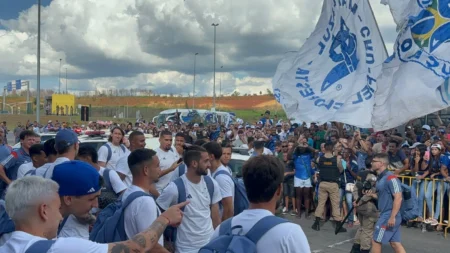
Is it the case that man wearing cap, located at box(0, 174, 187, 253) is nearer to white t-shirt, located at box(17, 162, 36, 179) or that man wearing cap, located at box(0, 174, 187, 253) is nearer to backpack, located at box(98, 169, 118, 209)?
backpack, located at box(98, 169, 118, 209)

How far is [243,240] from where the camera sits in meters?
2.37

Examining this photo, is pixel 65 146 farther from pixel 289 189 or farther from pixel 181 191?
pixel 289 189

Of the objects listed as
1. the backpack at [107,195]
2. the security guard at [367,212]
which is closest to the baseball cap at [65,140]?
the backpack at [107,195]

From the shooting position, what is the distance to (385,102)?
7.68 meters

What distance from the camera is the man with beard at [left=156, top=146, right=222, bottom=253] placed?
14.5 ft

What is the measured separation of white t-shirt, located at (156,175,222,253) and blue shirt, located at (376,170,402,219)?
9.48 feet

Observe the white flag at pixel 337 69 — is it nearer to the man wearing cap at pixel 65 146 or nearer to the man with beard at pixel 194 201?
the man with beard at pixel 194 201

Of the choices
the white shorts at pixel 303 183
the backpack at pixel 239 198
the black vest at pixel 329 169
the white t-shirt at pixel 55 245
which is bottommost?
the white shorts at pixel 303 183

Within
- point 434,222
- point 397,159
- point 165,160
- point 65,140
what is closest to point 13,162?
point 165,160

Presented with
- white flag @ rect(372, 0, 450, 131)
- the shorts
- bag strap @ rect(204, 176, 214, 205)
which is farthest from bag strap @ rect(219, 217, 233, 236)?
the shorts

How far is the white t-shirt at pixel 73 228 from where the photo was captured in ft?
11.0

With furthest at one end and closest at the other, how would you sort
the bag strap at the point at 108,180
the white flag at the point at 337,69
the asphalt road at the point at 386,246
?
the white flag at the point at 337,69, the asphalt road at the point at 386,246, the bag strap at the point at 108,180

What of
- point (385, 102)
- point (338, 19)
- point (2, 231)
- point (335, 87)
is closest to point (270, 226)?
point (2, 231)

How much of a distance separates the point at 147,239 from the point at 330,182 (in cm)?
785
